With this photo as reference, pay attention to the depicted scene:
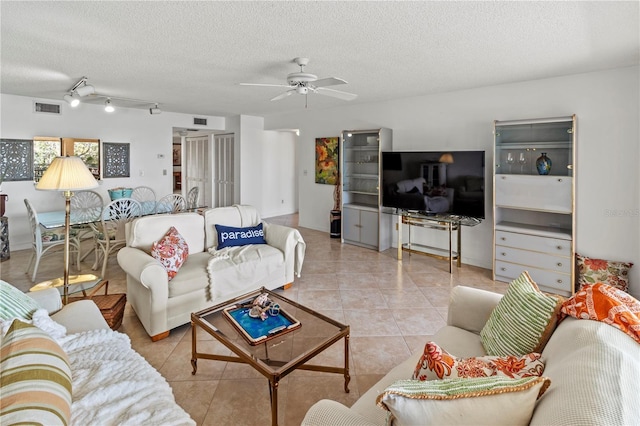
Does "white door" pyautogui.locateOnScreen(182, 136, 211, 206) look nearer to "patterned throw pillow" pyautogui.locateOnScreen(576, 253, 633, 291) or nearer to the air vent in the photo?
the air vent

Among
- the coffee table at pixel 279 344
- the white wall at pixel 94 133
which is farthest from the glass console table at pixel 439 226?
the white wall at pixel 94 133

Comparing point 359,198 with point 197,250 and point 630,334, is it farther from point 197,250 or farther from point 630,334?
point 630,334

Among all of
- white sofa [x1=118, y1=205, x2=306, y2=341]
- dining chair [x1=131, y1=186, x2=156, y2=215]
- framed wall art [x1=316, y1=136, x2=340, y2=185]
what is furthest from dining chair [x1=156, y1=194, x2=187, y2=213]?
framed wall art [x1=316, y1=136, x2=340, y2=185]

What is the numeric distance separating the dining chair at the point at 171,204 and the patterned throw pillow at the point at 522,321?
15.3 feet

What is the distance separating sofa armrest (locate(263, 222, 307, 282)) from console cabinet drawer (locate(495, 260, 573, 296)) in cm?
252

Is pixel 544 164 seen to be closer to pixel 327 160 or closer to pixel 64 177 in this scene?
pixel 327 160

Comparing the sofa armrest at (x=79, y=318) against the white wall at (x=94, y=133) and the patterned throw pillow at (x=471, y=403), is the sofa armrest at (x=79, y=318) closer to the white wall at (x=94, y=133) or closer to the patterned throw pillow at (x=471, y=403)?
the patterned throw pillow at (x=471, y=403)

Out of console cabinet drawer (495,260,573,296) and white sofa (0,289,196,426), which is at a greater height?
white sofa (0,289,196,426)

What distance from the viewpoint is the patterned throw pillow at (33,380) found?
104 centimetres

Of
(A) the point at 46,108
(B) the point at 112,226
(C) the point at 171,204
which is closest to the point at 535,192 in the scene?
(C) the point at 171,204

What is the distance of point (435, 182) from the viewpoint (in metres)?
4.74

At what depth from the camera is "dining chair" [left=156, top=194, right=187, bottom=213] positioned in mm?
5117

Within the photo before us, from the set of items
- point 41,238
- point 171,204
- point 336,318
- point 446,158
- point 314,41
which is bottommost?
point 336,318

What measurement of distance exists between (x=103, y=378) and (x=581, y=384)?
178 cm
